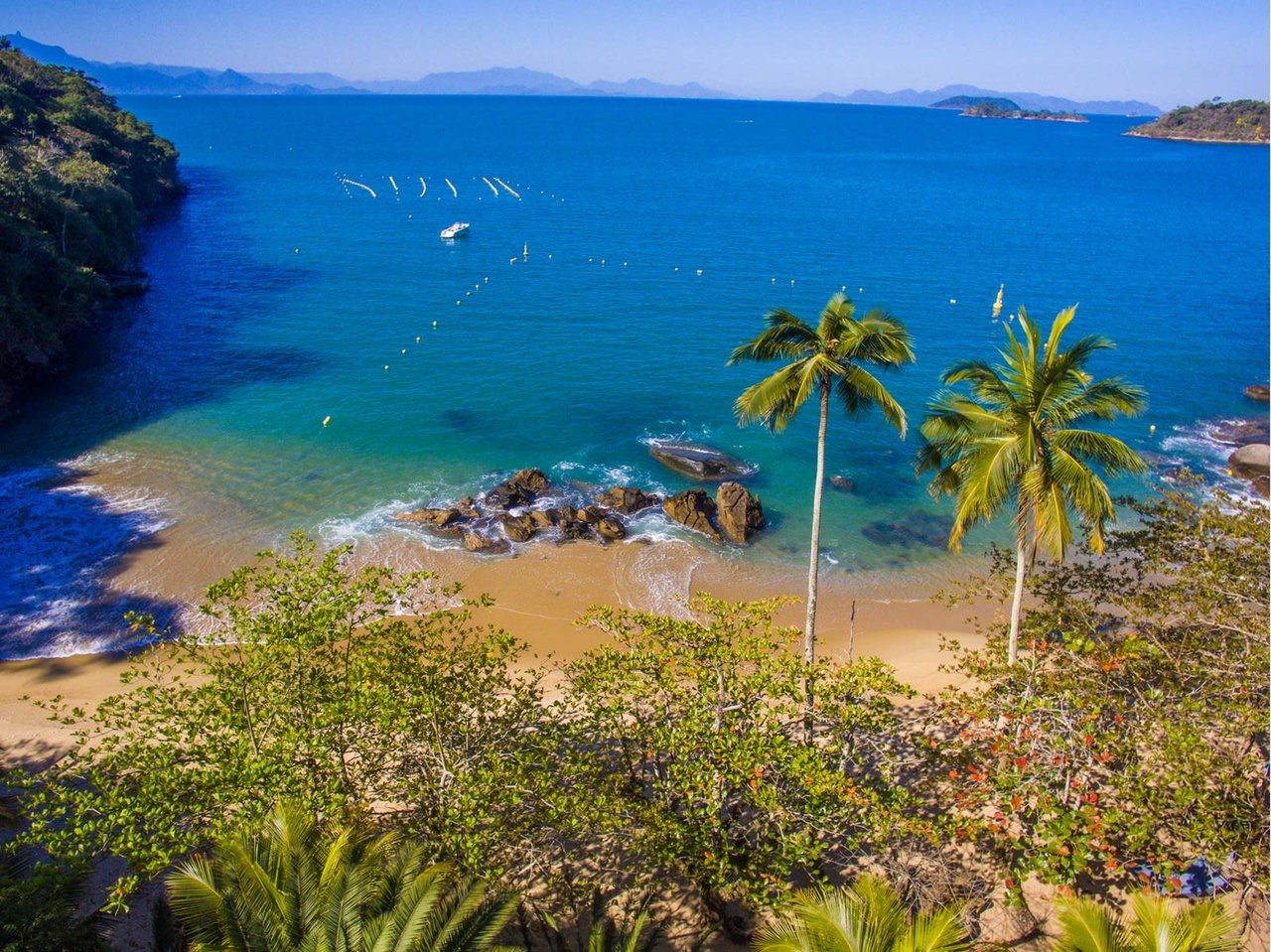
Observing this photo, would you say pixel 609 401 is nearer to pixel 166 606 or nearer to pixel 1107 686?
pixel 166 606

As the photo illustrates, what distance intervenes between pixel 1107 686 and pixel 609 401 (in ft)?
109

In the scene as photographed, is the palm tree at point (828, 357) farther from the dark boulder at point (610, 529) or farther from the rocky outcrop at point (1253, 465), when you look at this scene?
the rocky outcrop at point (1253, 465)

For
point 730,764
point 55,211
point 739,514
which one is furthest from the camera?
point 55,211

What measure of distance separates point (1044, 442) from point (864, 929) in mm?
11057

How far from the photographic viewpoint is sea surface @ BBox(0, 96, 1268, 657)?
3481cm

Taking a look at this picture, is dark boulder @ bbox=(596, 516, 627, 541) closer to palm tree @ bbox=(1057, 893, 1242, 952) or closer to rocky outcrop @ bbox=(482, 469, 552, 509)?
rocky outcrop @ bbox=(482, 469, 552, 509)

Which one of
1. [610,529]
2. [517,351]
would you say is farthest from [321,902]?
[517,351]

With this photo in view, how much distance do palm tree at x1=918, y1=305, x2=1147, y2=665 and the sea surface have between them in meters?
15.8

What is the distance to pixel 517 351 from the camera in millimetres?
54781

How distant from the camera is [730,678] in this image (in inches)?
650

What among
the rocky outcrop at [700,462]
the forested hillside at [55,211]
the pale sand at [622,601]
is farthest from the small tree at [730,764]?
the forested hillside at [55,211]

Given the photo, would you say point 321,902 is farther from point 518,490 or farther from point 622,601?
point 518,490

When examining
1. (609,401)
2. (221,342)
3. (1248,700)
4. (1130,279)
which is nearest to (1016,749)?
(1248,700)

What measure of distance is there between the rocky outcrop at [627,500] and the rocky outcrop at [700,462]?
3.17 metres
